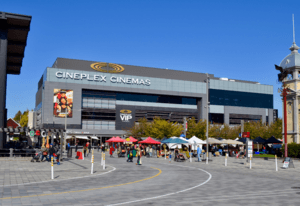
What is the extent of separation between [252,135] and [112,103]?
44.8 metres

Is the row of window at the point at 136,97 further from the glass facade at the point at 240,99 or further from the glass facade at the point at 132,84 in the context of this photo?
the glass facade at the point at 240,99

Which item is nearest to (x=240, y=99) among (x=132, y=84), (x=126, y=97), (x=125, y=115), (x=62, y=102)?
(x=132, y=84)

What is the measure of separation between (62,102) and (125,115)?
62.7 ft

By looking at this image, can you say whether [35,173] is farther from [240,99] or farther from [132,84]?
[240,99]

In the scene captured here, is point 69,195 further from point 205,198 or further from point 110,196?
point 205,198

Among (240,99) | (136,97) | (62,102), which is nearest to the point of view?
(62,102)

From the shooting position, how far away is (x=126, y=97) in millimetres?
99375

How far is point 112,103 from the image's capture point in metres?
97.1

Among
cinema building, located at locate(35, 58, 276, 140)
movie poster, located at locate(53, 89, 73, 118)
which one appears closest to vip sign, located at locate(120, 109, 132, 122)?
cinema building, located at locate(35, 58, 276, 140)

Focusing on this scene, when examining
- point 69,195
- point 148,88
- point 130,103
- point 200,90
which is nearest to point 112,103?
point 130,103

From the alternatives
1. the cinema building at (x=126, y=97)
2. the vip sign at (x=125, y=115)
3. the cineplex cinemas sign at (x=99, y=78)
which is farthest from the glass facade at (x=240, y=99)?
the vip sign at (x=125, y=115)

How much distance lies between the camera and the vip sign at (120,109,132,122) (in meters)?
96.6

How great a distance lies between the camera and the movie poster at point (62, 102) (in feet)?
292

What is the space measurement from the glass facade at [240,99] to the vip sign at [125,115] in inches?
1173
